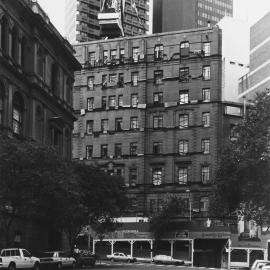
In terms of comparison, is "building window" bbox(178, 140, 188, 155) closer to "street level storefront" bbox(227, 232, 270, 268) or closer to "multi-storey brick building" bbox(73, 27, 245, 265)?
"multi-storey brick building" bbox(73, 27, 245, 265)

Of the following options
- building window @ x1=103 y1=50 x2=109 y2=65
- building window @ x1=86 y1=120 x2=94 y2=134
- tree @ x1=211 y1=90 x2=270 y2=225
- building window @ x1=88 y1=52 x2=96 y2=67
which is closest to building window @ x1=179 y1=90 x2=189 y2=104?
building window @ x1=103 y1=50 x2=109 y2=65

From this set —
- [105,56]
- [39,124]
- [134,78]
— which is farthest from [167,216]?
[39,124]

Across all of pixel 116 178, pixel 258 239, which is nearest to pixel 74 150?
pixel 258 239

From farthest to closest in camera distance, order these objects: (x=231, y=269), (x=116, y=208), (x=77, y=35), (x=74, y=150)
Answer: (x=77, y=35) → (x=74, y=150) → (x=231, y=269) → (x=116, y=208)

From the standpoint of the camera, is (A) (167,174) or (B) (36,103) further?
(A) (167,174)

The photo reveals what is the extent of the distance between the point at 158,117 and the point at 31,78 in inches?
1557

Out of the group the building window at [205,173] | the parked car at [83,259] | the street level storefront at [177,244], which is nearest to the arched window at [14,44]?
the parked car at [83,259]

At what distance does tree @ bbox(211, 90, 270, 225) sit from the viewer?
167 ft

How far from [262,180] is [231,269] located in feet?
134

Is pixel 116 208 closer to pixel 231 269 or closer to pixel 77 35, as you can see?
pixel 231 269

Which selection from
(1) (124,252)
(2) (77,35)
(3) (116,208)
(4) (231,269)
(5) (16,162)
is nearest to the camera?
(5) (16,162)

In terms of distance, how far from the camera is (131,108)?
4237 inches

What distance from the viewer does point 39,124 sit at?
72875 millimetres

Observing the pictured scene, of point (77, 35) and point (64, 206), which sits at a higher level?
point (77, 35)
